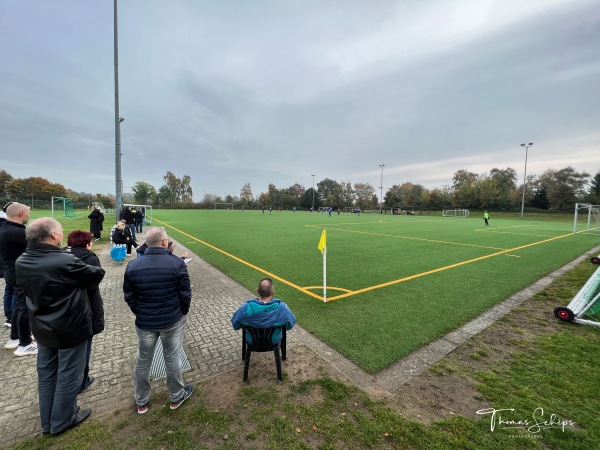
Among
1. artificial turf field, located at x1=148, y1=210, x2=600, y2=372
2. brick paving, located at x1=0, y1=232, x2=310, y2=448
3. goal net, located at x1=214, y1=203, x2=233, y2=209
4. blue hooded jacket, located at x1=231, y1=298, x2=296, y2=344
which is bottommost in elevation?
brick paving, located at x1=0, y1=232, x2=310, y2=448

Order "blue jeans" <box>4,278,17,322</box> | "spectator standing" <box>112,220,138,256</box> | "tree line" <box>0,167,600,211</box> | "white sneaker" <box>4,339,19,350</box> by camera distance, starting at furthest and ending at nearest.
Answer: "tree line" <box>0,167,600,211</box> < "spectator standing" <box>112,220,138,256</box> < "blue jeans" <box>4,278,17,322</box> < "white sneaker" <box>4,339,19,350</box>

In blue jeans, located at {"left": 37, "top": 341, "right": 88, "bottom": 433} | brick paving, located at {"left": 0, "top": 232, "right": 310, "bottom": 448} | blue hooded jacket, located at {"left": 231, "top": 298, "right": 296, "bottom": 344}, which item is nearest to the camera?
blue jeans, located at {"left": 37, "top": 341, "right": 88, "bottom": 433}

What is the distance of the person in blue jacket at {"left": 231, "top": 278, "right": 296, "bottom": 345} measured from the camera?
319 centimetres

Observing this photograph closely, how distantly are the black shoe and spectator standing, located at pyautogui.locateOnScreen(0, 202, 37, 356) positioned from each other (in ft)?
6.52

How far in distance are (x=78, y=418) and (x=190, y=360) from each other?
1.32 meters

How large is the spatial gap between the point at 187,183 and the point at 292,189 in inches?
1686

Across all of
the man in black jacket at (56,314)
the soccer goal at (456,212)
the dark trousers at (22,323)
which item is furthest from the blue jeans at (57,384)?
the soccer goal at (456,212)

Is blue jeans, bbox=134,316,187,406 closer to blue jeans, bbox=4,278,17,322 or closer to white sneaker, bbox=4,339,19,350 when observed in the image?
white sneaker, bbox=4,339,19,350

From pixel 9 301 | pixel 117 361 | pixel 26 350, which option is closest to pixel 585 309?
pixel 117 361

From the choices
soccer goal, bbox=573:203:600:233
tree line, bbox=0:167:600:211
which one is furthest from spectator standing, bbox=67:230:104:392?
tree line, bbox=0:167:600:211

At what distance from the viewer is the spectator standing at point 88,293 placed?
113 inches

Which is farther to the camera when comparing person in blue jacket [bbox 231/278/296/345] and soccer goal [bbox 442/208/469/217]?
soccer goal [bbox 442/208/469/217]

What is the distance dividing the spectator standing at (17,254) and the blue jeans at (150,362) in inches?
89.0

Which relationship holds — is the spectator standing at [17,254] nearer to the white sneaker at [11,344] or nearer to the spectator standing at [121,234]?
the white sneaker at [11,344]
